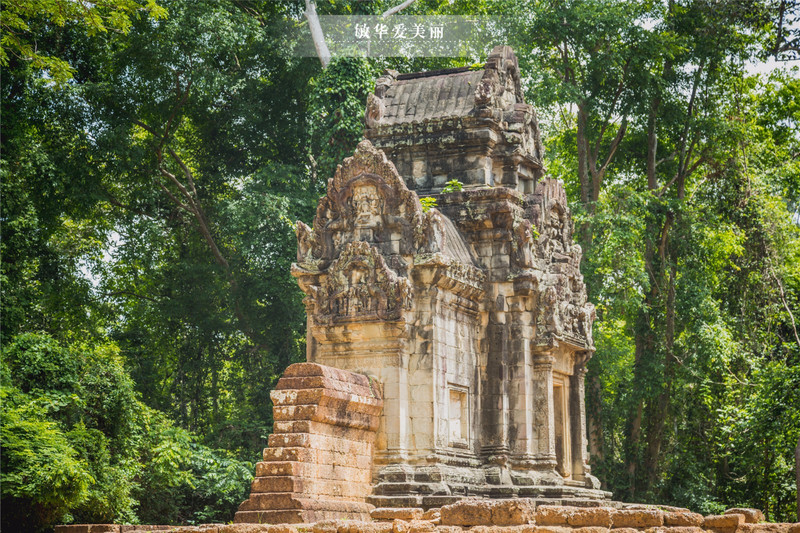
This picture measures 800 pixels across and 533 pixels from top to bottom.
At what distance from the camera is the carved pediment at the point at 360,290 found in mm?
14680

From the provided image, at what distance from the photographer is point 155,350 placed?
28.2 metres

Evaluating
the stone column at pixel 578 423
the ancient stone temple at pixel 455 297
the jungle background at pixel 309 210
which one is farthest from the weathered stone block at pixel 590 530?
the jungle background at pixel 309 210

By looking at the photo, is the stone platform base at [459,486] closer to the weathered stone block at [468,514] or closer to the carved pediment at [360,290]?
the carved pediment at [360,290]

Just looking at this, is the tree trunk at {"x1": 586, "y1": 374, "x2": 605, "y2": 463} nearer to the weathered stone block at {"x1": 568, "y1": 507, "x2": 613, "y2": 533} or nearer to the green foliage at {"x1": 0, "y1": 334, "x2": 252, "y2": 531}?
the green foliage at {"x1": 0, "y1": 334, "x2": 252, "y2": 531}

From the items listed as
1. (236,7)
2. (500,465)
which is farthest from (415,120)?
(236,7)

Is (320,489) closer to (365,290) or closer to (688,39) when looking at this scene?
(365,290)

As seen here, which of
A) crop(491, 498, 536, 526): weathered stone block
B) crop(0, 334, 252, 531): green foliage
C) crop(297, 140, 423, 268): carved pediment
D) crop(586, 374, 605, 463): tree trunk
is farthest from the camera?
crop(586, 374, 605, 463): tree trunk

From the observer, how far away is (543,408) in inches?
656

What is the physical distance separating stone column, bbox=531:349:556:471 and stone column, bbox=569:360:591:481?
4.95 ft

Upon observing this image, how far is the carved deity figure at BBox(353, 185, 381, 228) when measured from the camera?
603 inches

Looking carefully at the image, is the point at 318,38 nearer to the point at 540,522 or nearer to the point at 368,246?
the point at 368,246

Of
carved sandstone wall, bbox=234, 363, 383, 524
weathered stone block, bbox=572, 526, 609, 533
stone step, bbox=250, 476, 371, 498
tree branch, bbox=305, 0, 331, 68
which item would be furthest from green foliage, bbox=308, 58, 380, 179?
weathered stone block, bbox=572, 526, 609, 533

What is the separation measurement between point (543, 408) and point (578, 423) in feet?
6.22

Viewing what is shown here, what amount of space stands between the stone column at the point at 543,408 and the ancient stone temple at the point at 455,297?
2cm
